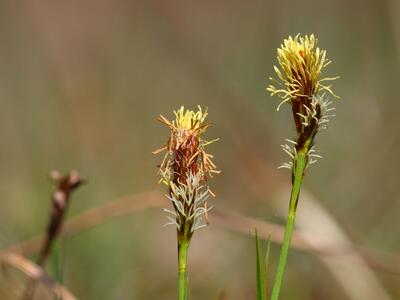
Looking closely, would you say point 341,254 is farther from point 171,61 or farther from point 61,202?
point 171,61

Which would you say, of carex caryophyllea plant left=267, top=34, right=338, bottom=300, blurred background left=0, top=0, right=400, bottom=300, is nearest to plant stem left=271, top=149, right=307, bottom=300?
carex caryophyllea plant left=267, top=34, right=338, bottom=300

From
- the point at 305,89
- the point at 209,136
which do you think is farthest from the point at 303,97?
the point at 209,136

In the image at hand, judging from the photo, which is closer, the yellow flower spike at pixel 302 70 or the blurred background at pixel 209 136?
the yellow flower spike at pixel 302 70

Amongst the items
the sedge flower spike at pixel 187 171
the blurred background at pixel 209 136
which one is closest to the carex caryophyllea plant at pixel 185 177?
the sedge flower spike at pixel 187 171

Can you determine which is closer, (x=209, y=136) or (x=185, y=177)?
(x=185, y=177)

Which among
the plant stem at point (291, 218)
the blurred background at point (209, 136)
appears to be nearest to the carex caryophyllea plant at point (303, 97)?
the plant stem at point (291, 218)

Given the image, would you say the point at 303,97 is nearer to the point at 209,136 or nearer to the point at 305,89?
the point at 305,89

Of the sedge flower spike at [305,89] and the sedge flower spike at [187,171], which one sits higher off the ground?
the sedge flower spike at [305,89]

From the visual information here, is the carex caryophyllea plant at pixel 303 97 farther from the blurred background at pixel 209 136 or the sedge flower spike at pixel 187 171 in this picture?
the blurred background at pixel 209 136

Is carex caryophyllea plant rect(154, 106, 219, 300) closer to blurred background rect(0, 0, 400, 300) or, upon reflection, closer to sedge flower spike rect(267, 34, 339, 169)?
sedge flower spike rect(267, 34, 339, 169)
